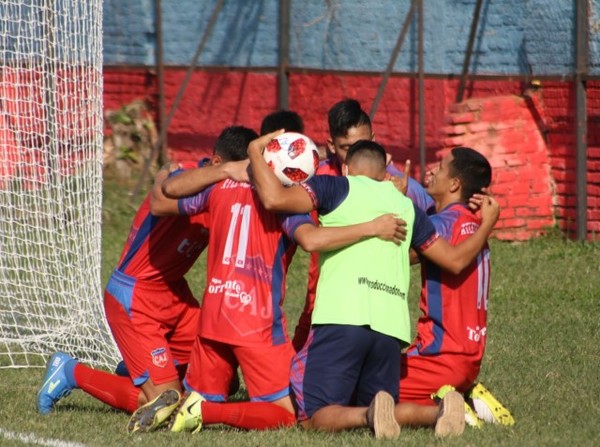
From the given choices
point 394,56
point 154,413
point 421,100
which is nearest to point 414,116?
point 421,100

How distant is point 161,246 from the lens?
7.36m

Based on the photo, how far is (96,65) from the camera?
32.5ft

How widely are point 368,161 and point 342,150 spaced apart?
78cm

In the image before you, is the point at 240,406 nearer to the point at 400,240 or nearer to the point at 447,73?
the point at 400,240

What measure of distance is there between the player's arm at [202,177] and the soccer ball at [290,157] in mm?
233

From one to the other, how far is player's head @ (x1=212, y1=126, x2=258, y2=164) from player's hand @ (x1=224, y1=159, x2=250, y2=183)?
256mm

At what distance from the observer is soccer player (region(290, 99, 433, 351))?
→ 734 centimetres

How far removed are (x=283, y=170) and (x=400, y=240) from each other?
715 mm

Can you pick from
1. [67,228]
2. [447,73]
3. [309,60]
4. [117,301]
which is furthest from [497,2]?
[117,301]

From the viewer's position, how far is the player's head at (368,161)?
21.9 ft

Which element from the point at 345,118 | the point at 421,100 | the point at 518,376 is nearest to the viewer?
the point at 345,118

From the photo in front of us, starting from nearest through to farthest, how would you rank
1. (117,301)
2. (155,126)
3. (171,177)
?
(171,177) → (117,301) → (155,126)

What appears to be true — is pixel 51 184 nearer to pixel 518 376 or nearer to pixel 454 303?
pixel 518 376

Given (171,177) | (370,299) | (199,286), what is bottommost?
(199,286)
